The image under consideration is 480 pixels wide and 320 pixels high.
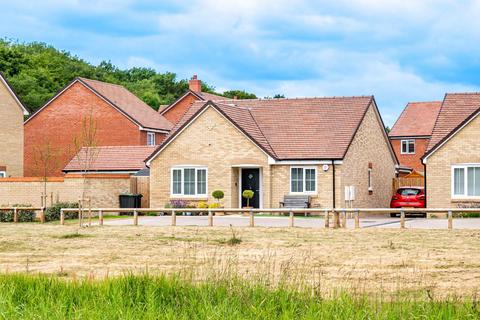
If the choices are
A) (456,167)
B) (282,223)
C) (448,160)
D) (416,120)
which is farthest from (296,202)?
(416,120)

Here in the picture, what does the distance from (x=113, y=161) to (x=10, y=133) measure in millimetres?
6632

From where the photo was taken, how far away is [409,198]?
49.3 m

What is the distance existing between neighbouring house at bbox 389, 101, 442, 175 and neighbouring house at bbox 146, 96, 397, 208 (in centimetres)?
2967

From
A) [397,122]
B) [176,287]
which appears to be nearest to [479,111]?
[176,287]

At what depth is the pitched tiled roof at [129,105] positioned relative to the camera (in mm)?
68188

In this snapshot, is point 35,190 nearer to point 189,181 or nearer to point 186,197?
point 186,197

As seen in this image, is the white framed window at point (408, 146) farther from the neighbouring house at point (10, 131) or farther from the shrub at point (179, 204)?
the shrub at point (179, 204)

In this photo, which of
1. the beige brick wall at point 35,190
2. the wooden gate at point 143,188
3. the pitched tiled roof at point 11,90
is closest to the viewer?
the beige brick wall at point 35,190

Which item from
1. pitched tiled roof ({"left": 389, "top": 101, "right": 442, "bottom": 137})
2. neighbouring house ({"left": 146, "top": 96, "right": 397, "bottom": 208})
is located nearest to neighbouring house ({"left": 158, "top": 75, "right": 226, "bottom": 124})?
pitched tiled roof ({"left": 389, "top": 101, "right": 442, "bottom": 137})

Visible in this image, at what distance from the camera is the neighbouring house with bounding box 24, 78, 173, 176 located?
67500mm

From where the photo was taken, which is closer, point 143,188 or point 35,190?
point 35,190

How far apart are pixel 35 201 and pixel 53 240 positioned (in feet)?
55.2

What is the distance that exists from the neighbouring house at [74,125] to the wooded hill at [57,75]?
18.3m

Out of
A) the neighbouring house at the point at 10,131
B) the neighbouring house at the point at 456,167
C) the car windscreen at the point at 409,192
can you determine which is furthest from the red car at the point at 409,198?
the neighbouring house at the point at 10,131
